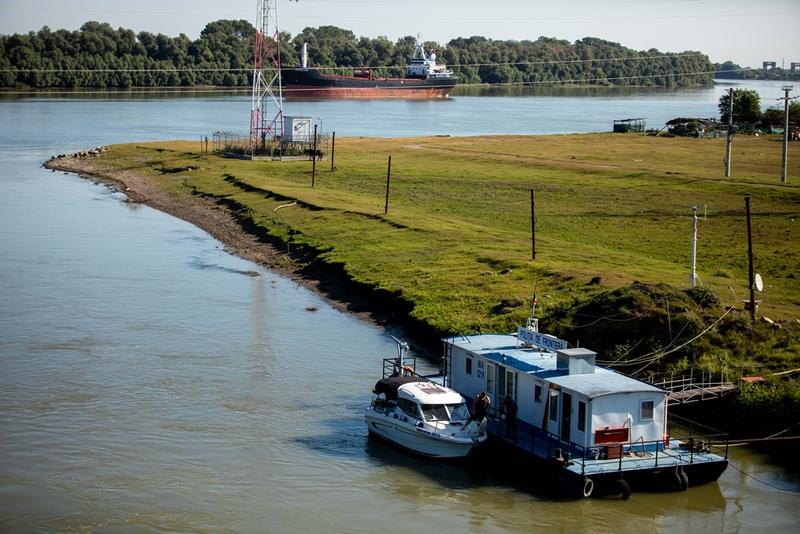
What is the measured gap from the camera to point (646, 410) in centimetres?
3089

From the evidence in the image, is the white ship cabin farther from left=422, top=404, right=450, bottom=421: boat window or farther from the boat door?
left=422, top=404, right=450, bottom=421: boat window

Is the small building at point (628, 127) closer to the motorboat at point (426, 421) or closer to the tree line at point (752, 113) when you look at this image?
the tree line at point (752, 113)

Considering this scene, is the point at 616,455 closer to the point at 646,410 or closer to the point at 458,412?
the point at 646,410

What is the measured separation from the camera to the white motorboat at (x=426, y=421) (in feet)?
104

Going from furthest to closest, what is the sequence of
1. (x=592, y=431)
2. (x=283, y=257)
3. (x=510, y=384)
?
(x=283, y=257)
(x=510, y=384)
(x=592, y=431)

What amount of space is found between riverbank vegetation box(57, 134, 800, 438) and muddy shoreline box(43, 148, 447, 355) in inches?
8.1

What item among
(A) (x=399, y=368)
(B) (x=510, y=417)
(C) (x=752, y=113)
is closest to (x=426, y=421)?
(B) (x=510, y=417)

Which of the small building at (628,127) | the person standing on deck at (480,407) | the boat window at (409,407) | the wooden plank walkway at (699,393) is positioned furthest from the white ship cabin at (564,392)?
the small building at (628,127)

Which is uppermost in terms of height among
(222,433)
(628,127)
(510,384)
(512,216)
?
(628,127)

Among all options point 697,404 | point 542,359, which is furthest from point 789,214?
point 542,359

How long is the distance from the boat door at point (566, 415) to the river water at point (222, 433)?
180cm

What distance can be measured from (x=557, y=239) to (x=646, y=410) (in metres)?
30.6

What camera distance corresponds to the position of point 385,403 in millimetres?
33812

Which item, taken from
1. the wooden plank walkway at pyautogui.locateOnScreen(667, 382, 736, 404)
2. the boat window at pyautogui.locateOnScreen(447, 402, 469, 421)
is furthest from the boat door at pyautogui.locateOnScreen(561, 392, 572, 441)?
the wooden plank walkway at pyautogui.locateOnScreen(667, 382, 736, 404)
